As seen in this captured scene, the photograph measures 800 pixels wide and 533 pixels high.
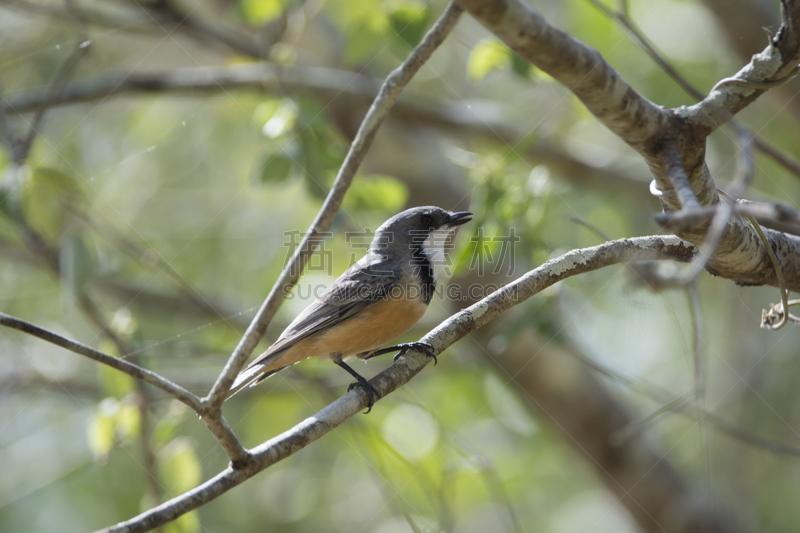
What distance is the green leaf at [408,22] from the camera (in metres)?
A: 4.57

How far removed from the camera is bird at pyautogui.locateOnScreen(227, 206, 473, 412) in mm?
4594

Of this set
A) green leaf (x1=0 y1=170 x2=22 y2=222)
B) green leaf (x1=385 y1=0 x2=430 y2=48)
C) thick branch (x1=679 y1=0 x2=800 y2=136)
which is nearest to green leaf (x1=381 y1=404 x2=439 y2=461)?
green leaf (x1=385 y1=0 x2=430 y2=48)

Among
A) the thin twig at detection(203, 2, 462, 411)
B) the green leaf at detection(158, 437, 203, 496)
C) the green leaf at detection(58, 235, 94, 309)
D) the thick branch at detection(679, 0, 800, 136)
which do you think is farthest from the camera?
the green leaf at detection(158, 437, 203, 496)

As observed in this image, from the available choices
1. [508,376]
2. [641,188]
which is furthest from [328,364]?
[641,188]

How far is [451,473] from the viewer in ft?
14.4

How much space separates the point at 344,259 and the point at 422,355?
3.29 metres

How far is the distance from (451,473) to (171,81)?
4866 mm

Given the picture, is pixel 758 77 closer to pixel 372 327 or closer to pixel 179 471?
pixel 372 327

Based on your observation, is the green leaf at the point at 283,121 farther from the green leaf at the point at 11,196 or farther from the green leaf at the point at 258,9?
the green leaf at the point at 11,196

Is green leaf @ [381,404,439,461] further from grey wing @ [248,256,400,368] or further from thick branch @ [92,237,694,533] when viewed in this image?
thick branch @ [92,237,694,533]

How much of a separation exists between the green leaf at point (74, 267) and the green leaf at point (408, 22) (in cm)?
278

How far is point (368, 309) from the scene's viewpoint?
4777mm

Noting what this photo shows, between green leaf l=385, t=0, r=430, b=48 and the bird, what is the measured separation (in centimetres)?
163

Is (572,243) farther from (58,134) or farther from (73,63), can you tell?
(58,134)
